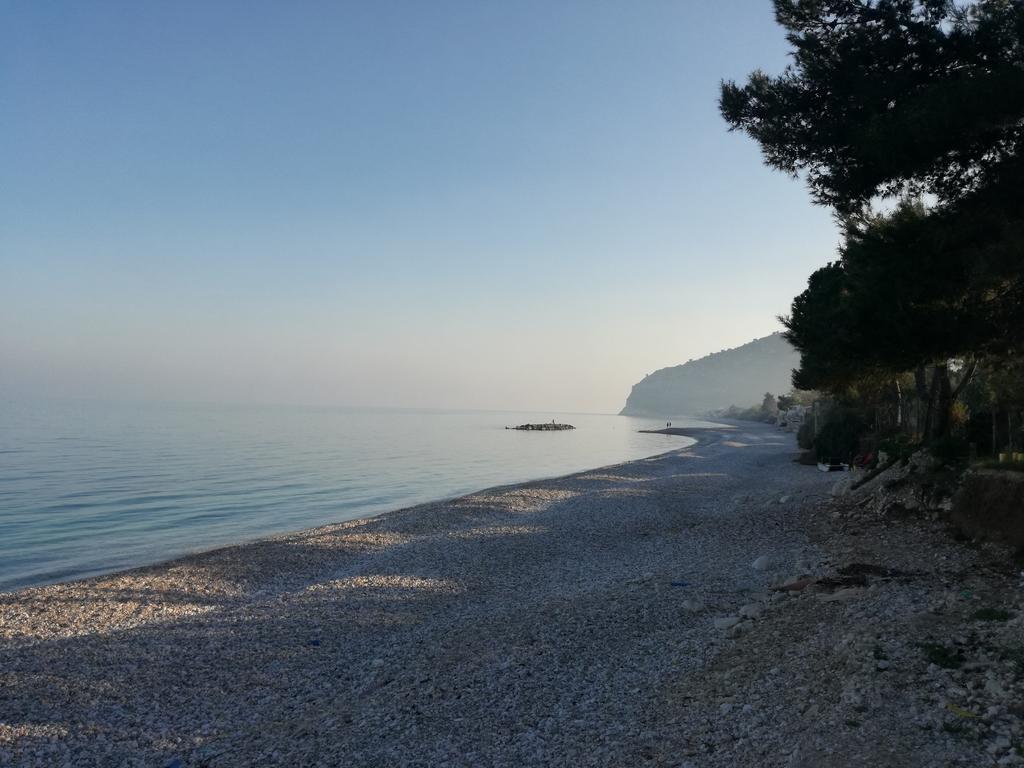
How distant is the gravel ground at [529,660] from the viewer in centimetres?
556

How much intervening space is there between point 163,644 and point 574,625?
19.1 feet

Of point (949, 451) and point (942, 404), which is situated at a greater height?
point (942, 404)

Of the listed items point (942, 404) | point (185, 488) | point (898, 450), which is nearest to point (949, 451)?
point (942, 404)

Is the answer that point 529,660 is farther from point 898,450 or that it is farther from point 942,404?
point 942,404

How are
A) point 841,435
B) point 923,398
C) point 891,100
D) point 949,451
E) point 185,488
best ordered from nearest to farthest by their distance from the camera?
point 891,100 → point 949,451 → point 923,398 → point 185,488 → point 841,435

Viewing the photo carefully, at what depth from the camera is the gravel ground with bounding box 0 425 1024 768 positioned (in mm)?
5559

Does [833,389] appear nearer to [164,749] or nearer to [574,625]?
[574,625]

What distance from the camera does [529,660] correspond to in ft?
26.0

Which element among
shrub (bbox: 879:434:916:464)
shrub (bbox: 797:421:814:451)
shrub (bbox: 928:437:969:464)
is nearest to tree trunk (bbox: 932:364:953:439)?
shrub (bbox: 879:434:916:464)

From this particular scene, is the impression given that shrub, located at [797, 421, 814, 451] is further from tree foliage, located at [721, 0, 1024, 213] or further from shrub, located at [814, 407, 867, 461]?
tree foliage, located at [721, 0, 1024, 213]

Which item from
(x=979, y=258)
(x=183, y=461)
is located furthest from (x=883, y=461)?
(x=183, y=461)

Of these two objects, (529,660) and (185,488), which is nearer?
(529,660)

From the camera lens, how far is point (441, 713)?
6.70m

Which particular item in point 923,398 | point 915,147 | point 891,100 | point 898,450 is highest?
point 891,100
